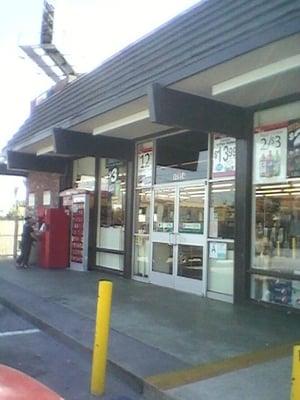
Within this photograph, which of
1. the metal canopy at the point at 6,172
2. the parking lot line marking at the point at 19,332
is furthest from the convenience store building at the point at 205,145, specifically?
the metal canopy at the point at 6,172

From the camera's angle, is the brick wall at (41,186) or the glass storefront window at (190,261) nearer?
the glass storefront window at (190,261)

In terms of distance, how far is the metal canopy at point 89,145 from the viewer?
443 inches

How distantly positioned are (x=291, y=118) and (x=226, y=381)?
4869 mm

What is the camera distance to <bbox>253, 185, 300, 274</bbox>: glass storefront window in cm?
815

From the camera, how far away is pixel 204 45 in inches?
303

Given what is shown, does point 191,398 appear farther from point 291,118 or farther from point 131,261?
point 131,261

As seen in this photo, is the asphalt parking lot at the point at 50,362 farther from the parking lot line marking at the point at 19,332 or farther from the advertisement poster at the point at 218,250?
the advertisement poster at the point at 218,250

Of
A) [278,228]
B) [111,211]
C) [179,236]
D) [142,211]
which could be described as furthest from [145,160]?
[278,228]

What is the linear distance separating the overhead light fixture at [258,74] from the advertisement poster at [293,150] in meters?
1.46

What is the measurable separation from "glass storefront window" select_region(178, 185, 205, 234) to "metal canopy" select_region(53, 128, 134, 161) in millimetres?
2361

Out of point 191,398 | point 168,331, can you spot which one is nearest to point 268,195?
point 168,331

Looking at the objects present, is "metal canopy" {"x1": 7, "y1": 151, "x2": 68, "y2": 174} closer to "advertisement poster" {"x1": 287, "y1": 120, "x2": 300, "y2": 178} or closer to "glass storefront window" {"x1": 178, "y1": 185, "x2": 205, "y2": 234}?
"glass storefront window" {"x1": 178, "y1": 185, "x2": 205, "y2": 234}

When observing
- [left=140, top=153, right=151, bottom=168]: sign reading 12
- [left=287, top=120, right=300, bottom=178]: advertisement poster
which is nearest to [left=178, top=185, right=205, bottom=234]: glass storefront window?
[left=140, top=153, right=151, bottom=168]: sign reading 12

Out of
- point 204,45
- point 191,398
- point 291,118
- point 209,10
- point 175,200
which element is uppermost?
point 209,10
